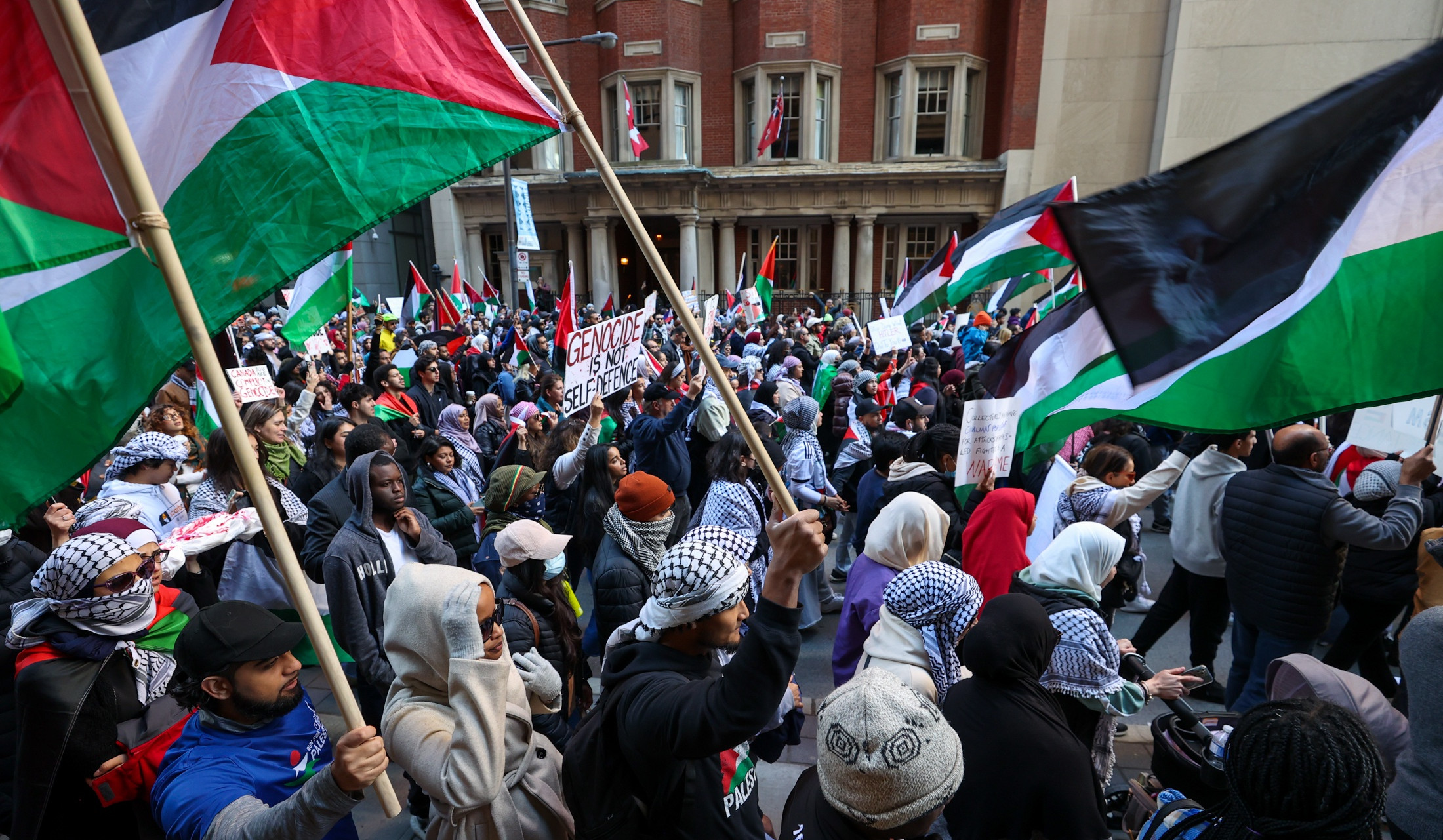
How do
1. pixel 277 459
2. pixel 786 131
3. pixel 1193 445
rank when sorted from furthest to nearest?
pixel 786 131, pixel 277 459, pixel 1193 445

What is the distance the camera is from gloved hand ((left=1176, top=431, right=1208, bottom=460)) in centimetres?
447

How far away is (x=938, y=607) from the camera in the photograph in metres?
2.70

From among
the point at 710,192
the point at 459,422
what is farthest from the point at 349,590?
the point at 710,192

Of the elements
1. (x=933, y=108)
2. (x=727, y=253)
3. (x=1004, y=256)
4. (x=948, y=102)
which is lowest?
(x=727, y=253)

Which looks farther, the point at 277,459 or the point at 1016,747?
the point at 277,459

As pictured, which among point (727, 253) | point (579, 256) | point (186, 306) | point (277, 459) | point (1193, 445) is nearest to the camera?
point (186, 306)

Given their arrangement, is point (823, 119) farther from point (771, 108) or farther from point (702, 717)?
point (702, 717)

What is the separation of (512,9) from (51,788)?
2532 millimetres

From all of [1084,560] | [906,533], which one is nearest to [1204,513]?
[1084,560]

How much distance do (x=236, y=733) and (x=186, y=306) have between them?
118cm

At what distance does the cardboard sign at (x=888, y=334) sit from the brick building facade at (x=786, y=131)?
679 inches

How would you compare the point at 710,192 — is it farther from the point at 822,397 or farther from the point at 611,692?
the point at 611,692

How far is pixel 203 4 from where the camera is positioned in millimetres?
1981

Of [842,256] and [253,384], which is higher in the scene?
[253,384]
